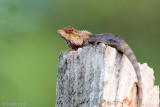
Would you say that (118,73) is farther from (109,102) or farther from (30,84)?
(30,84)

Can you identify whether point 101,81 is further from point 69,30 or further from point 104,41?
point 69,30

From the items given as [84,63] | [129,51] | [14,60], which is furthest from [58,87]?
[14,60]

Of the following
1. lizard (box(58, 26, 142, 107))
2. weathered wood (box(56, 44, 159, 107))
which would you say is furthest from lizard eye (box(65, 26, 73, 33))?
weathered wood (box(56, 44, 159, 107))

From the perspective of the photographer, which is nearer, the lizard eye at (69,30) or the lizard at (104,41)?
the lizard at (104,41)

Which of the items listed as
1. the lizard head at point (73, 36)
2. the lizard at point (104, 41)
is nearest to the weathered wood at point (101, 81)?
the lizard at point (104, 41)

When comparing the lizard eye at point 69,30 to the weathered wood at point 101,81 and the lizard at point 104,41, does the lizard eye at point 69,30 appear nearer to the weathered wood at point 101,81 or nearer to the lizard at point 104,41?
the lizard at point 104,41

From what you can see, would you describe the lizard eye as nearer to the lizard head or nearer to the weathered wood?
the lizard head

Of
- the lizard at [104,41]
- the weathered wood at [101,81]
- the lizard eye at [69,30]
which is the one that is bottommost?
the weathered wood at [101,81]

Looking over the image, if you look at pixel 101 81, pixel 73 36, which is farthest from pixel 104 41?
pixel 101 81
